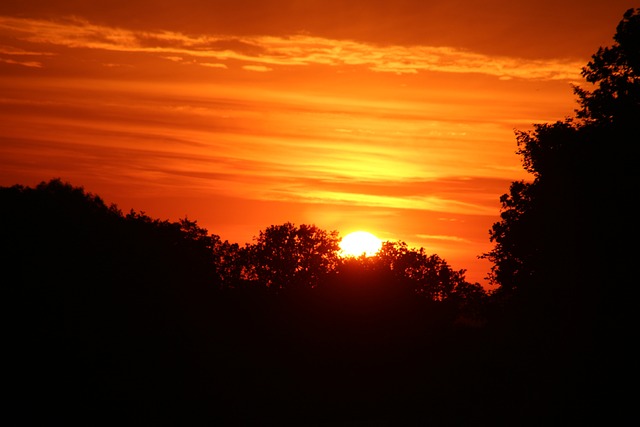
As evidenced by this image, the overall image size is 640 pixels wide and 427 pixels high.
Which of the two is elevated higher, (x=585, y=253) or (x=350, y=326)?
(x=585, y=253)

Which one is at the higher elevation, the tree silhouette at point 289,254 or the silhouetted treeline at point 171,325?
the tree silhouette at point 289,254

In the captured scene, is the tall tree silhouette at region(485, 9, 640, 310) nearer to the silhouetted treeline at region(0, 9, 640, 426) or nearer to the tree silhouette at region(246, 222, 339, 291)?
the silhouetted treeline at region(0, 9, 640, 426)

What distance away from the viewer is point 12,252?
43.4 metres

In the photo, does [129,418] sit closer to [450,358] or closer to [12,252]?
[12,252]

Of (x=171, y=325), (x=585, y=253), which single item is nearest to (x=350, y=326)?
(x=171, y=325)

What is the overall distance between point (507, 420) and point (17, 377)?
2137 centimetres

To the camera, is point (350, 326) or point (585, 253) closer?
point (585, 253)

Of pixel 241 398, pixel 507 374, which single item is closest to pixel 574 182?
pixel 507 374

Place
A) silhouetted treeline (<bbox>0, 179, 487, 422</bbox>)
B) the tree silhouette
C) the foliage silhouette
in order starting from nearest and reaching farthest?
1. the foliage silhouette
2. silhouetted treeline (<bbox>0, 179, 487, 422</bbox>)
3. the tree silhouette

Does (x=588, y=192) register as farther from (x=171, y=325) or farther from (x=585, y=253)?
(x=171, y=325)

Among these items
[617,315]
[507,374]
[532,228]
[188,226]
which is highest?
[188,226]

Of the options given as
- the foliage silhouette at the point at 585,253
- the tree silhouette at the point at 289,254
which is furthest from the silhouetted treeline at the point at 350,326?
the tree silhouette at the point at 289,254

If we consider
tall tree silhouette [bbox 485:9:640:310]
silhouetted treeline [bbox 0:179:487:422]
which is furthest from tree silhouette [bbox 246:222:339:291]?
tall tree silhouette [bbox 485:9:640:310]

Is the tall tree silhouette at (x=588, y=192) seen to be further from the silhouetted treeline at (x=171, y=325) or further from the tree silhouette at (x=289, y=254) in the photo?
the tree silhouette at (x=289, y=254)
